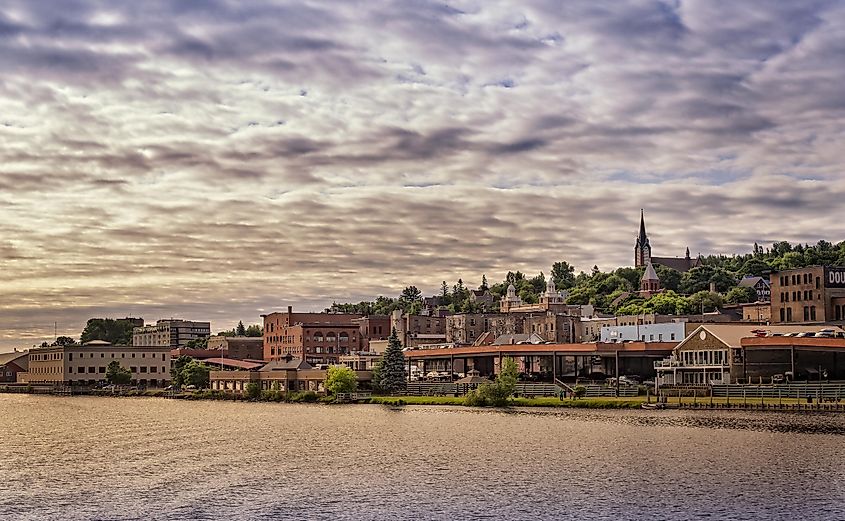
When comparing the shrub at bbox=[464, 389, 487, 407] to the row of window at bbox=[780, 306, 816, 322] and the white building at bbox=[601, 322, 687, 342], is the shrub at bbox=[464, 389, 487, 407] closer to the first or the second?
the white building at bbox=[601, 322, 687, 342]

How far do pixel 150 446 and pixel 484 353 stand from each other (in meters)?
78.2

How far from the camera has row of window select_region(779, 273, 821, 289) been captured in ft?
516

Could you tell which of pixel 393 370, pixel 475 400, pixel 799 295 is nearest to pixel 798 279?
pixel 799 295

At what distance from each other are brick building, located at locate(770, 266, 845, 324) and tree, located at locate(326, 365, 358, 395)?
64842 mm

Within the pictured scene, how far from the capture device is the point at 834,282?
510 ft

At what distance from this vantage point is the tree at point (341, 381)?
139 m

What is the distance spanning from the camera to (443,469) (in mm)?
60031

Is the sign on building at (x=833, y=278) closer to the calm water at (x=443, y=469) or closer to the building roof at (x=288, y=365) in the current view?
the calm water at (x=443, y=469)

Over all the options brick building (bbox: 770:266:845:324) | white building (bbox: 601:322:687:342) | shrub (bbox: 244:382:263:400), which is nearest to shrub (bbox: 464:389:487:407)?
white building (bbox: 601:322:687:342)

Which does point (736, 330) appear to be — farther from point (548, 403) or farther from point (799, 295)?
point (799, 295)

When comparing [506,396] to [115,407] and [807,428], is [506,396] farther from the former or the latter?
[115,407]

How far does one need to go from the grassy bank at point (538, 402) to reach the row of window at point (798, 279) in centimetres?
6152

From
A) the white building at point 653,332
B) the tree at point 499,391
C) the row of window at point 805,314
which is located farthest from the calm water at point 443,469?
the row of window at point 805,314

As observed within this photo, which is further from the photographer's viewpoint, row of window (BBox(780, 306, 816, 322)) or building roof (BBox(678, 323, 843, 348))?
row of window (BBox(780, 306, 816, 322))
